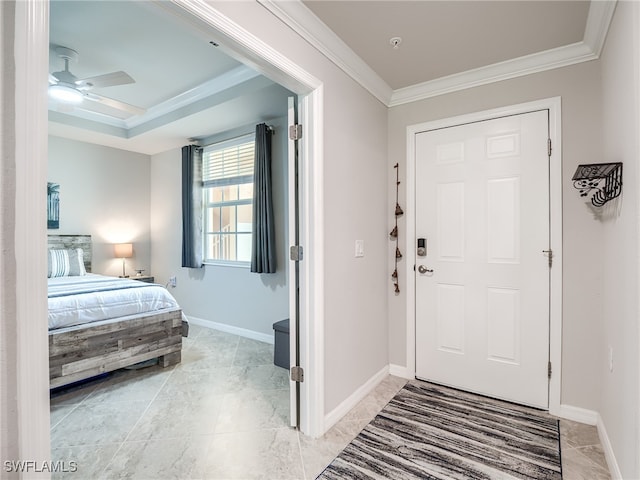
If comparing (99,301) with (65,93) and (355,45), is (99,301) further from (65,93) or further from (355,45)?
(355,45)

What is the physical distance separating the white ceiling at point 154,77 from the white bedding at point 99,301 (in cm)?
171

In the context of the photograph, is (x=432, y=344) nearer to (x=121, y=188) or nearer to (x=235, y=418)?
(x=235, y=418)

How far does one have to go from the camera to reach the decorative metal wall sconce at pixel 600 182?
1592 mm

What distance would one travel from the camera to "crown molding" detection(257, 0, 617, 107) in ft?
5.71

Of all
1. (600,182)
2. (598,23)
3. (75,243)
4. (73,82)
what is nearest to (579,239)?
(600,182)

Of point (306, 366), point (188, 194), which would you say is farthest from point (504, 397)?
point (188, 194)

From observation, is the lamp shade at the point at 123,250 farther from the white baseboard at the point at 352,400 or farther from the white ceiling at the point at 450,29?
the white ceiling at the point at 450,29

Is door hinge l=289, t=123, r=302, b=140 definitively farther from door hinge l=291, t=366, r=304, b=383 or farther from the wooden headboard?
the wooden headboard

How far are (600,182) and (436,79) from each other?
136cm

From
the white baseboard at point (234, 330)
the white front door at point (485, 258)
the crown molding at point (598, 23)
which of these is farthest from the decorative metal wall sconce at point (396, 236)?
the white baseboard at point (234, 330)

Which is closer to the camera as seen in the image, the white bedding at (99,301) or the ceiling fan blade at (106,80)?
the white bedding at (99,301)

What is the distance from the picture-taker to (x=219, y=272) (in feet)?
13.9

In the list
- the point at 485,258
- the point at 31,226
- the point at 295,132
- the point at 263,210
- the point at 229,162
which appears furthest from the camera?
the point at 229,162

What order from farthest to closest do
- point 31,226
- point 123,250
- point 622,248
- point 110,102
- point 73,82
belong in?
point 123,250 → point 110,102 → point 73,82 → point 622,248 → point 31,226
